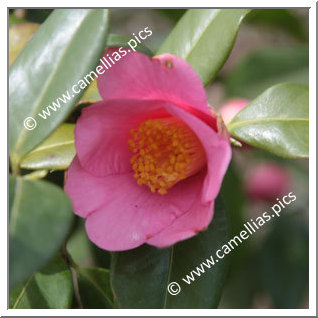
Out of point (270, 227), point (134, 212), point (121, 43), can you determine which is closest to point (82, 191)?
point (134, 212)

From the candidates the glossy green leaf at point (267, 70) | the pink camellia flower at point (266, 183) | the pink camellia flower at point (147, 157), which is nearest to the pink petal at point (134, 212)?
the pink camellia flower at point (147, 157)

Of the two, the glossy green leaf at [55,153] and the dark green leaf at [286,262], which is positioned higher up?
the glossy green leaf at [55,153]


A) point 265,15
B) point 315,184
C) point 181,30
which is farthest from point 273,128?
point 265,15

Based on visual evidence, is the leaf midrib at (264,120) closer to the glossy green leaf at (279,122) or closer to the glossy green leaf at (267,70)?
the glossy green leaf at (279,122)

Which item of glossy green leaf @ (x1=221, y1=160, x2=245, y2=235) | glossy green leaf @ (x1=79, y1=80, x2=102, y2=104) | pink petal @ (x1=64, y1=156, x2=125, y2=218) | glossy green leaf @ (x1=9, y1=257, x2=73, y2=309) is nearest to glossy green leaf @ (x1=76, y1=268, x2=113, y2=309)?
glossy green leaf @ (x1=9, y1=257, x2=73, y2=309)

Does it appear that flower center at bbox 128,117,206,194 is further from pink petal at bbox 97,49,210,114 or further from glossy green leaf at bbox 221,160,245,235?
glossy green leaf at bbox 221,160,245,235

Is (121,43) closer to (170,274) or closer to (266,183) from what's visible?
(170,274)

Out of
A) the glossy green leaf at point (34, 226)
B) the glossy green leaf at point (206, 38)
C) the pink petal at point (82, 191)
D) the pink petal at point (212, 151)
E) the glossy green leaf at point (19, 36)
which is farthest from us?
the glossy green leaf at point (19, 36)

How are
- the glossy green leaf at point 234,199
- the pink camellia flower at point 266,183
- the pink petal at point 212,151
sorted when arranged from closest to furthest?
the pink petal at point 212,151
the glossy green leaf at point 234,199
the pink camellia flower at point 266,183
